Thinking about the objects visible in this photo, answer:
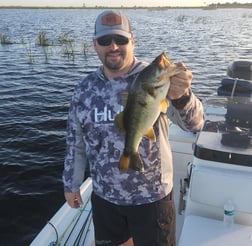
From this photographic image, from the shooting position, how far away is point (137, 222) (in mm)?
3049

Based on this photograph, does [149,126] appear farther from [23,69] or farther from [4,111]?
[23,69]

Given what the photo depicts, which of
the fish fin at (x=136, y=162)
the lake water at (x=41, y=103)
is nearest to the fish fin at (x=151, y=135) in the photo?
the fish fin at (x=136, y=162)

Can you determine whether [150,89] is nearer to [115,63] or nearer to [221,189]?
[115,63]

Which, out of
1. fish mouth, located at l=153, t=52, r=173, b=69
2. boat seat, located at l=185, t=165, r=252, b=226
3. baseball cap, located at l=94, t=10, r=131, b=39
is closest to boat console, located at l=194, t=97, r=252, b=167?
boat seat, located at l=185, t=165, r=252, b=226

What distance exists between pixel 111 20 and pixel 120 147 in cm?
98

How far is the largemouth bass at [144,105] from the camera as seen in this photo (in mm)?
2264

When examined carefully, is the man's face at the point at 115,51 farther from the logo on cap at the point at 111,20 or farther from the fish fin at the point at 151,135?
the fish fin at the point at 151,135

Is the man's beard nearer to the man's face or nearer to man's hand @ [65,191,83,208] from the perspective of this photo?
the man's face

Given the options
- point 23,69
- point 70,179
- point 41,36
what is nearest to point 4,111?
point 23,69

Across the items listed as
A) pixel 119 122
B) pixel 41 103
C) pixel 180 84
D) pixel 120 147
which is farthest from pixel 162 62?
pixel 41 103

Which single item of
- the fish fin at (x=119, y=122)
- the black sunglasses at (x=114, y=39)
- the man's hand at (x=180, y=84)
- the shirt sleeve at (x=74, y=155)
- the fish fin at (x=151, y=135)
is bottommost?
the shirt sleeve at (x=74, y=155)

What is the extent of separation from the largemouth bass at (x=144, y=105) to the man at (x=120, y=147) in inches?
9.4

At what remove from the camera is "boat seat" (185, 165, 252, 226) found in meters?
3.46

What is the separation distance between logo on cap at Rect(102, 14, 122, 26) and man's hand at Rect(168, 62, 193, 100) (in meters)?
0.78
